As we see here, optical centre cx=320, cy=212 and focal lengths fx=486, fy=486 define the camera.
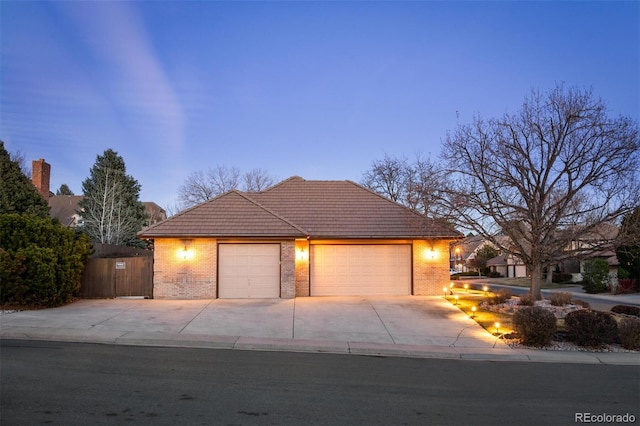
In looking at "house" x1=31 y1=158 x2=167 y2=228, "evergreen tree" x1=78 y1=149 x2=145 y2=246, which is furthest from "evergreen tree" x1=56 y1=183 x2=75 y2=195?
"evergreen tree" x1=78 y1=149 x2=145 y2=246

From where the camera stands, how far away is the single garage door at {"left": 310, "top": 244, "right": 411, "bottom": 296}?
21.2 m

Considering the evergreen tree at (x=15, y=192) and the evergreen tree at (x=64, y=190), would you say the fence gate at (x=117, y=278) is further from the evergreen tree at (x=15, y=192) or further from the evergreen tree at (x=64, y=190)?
the evergreen tree at (x=64, y=190)

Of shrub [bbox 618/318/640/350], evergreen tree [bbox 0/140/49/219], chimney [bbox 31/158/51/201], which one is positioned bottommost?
shrub [bbox 618/318/640/350]

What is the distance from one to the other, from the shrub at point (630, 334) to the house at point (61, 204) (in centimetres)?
2280

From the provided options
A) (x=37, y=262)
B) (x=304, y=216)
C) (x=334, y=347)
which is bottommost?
(x=334, y=347)

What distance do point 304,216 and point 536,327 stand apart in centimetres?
1181

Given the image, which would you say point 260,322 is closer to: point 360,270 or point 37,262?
point 360,270

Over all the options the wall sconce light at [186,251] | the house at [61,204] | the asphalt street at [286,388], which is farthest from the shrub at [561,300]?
the house at [61,204]

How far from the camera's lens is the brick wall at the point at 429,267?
21094mm

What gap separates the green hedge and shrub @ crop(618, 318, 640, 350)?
56.8ft

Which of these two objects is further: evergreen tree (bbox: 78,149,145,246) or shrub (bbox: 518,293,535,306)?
evergreen tree (bbox: 78,149,145,246)

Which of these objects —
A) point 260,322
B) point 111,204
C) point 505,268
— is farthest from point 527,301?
point 505,268

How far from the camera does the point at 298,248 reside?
20766 mm

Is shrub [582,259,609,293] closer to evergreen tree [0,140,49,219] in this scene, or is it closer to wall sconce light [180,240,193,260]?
wall sconce light [180,240,193,260]
